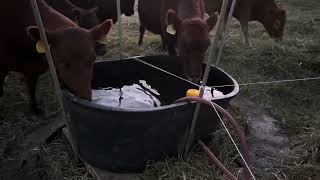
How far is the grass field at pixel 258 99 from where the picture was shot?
3.29 m

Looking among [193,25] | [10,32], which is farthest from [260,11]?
[10,32]

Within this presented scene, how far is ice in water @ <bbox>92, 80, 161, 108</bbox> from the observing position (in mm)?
3708

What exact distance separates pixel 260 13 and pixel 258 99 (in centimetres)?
306

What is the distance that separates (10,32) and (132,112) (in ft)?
5.84

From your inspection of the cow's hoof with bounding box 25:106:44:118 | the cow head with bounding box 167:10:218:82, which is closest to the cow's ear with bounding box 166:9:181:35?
the cow head with bounding box 167:10:218:82

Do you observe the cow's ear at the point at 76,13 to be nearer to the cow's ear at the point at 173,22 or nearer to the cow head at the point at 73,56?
the cow's ear at the point at 173,22

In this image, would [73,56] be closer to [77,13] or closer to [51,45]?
[51,45]

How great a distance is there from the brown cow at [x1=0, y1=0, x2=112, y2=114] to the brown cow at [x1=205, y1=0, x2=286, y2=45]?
388 centimetres

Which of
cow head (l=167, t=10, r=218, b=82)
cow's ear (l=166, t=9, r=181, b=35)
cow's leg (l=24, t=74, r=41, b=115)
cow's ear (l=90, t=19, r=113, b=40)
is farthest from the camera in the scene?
cow's ear (l=166, t=9, r=181, b=35)

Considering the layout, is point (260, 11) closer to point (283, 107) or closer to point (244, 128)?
point (283, 107)

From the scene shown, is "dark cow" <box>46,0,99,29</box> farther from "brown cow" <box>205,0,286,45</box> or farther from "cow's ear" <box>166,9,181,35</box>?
"brown cow" <box>205,0,286,45</box>

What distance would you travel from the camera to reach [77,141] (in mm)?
3289

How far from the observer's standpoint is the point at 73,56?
11.1 ft

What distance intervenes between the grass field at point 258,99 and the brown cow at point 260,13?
Answer: 0.22 meters
